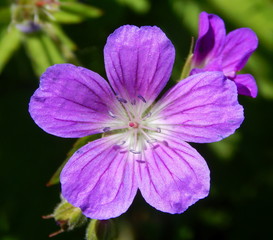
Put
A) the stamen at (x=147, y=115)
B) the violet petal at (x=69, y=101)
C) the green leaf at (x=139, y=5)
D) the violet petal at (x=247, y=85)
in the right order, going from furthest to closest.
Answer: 1. the green leaf at (x=139, y=5)
2. the stamen at (x=147, y=115)
3. the violet petal at (x=247, y=85)
4. the violet petal at (x=69, y=101)

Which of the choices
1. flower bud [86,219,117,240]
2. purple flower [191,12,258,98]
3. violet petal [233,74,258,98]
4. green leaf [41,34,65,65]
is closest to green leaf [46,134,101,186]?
flower bud [86,219,117,240]

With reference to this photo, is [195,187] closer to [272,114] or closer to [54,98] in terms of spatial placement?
[54,98]

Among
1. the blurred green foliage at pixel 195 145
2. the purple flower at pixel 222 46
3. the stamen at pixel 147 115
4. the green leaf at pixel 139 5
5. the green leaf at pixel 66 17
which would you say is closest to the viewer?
the purple flower at pixel 222 46

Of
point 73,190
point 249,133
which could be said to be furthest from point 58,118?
point 249,133

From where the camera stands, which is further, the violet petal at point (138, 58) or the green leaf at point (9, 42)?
the green leaf at point (9, 42)

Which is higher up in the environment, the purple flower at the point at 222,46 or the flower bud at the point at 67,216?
the purple flower at the point at 222,46

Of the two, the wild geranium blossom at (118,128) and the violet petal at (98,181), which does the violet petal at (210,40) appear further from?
the violet petal at (98,181)

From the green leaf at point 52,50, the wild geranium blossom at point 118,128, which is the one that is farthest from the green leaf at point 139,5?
the wild geranium blossom at point 118,128
